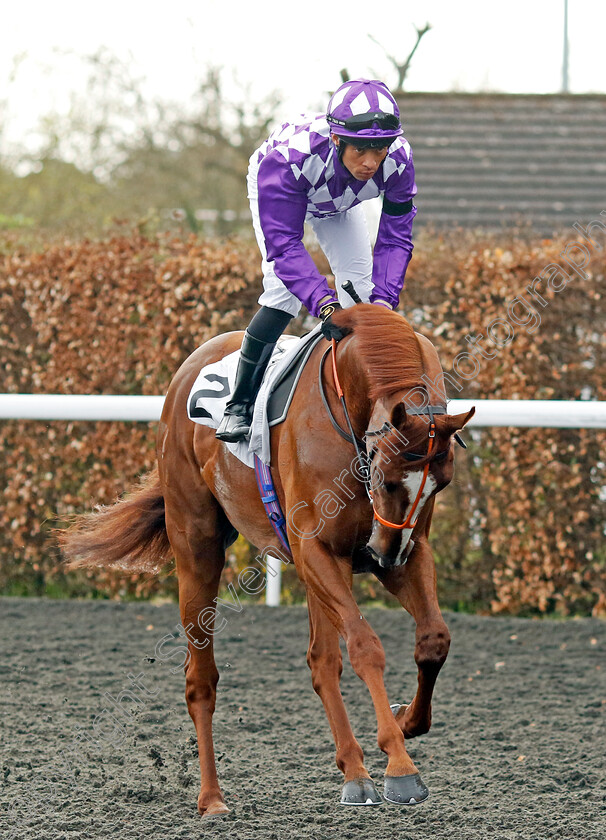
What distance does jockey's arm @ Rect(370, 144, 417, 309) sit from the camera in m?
3.32

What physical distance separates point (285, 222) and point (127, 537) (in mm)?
1619

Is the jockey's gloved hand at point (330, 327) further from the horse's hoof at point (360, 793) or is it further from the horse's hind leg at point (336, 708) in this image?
the horse's hoof at point (360, 793)

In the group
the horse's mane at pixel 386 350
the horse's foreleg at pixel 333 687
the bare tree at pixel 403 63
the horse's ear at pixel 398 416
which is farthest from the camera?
the bare tree at pixel 403 63

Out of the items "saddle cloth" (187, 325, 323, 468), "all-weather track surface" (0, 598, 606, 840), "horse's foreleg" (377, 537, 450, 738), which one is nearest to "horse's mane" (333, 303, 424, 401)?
"saddle cloth" (187, 325, 323, 468)

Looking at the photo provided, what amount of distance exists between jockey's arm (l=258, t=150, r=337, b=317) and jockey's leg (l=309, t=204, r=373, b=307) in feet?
1.14

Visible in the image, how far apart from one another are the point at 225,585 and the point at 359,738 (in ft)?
8.57

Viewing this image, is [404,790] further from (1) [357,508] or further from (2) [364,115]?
(2) [364,115]

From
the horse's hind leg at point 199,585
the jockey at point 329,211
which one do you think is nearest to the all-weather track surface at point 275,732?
the horse's hind leg at point 199,585

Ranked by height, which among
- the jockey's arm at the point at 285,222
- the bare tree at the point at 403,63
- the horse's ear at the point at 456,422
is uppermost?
the bare tree at the point at 403,63

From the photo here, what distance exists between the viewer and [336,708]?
301cm

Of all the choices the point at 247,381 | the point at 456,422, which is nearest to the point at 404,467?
the point at 456,422

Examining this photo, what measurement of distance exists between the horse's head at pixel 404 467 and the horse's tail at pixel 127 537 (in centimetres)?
173

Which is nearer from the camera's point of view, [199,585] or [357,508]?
[357,508]

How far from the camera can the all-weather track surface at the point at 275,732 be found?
317 cm
